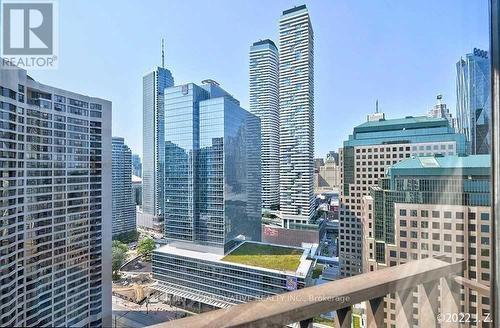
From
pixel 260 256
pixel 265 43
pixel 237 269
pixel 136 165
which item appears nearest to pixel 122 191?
pixel 136 165

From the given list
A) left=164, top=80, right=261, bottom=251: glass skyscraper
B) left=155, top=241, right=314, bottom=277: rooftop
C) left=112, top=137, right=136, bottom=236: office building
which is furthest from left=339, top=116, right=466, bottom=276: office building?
left=112, top=137, right=136, bottom=236: office building

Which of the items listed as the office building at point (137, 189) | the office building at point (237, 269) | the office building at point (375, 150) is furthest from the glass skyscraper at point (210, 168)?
the office building at point (375, 150)

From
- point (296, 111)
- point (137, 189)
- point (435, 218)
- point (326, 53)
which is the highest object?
point (326, 53)

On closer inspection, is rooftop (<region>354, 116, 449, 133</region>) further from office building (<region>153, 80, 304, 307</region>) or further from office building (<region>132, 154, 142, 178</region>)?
office building (<region>132, 154, 142, 178</region>)

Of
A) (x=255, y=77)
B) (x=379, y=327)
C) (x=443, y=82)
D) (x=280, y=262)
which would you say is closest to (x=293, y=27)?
(x=255, y=77)

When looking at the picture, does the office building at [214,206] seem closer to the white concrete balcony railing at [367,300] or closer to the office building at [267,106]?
the office building at [267,106]

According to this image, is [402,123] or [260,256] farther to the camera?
[260,256]

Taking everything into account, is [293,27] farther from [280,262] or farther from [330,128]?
[280,262]

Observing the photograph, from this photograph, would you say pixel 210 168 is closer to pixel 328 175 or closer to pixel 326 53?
pixel 328 175
